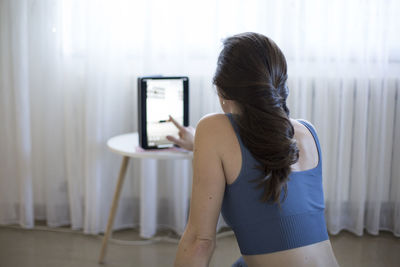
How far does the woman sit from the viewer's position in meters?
1.07

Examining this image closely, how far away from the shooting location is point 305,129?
123cm

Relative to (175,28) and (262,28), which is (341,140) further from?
(175,28)

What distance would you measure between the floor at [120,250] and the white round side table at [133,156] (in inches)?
4.5

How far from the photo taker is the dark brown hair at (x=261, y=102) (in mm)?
1067

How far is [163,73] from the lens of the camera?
2389 millimetres

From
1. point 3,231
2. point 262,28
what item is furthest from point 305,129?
point 3,231

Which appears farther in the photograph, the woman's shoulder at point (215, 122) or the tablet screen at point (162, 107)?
the tablet screen at point (162, 107)

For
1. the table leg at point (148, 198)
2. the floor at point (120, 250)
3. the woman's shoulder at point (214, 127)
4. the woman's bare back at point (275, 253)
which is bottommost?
the floor at point (120, 250)

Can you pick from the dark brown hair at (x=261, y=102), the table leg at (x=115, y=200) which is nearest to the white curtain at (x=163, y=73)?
the table leg at (x=115, y=200)

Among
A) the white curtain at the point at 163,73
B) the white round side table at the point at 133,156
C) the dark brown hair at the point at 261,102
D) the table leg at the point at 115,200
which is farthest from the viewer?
the white curtain at the point at 163,73

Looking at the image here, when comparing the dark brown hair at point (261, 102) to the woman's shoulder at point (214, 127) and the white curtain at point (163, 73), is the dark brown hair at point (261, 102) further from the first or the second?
the white curtain at point (163, 73)

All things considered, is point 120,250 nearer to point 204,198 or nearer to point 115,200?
point 115,200

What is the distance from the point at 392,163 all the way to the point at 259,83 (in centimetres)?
172

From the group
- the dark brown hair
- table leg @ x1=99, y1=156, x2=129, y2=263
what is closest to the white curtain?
table leg @ x1=99, y1=156, x2=129, y2=263
